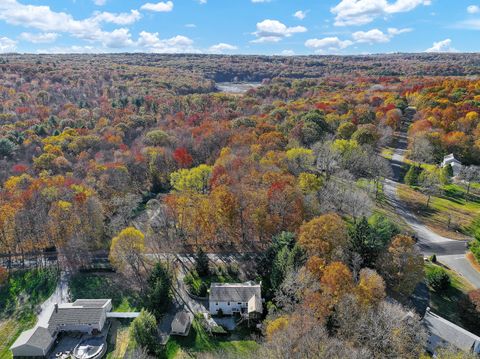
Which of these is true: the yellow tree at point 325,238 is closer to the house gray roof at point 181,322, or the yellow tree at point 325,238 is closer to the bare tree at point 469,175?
the house gray roof at point 181,322

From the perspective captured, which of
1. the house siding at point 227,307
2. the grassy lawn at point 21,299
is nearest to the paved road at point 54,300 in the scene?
the grassy lawn at point 21,299

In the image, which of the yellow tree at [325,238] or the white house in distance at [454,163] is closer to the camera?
the yellow tree at [325,238]

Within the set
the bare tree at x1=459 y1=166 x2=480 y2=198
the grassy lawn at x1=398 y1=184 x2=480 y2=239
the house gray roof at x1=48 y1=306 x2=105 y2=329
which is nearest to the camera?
the house gray roof at x1=48 y1=306 x2=105 y2=329

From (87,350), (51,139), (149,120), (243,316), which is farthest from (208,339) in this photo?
(149,120)

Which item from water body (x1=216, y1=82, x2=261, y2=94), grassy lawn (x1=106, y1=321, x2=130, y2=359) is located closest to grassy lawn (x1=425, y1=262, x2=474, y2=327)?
grassy lawn (x1=106, y1=321, x2=130, y2=359)

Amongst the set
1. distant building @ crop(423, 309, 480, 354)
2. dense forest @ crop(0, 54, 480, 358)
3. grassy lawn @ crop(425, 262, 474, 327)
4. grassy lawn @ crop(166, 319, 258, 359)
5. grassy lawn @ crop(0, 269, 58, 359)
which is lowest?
grassy lawn @ crop(0, 269, 58, 359)

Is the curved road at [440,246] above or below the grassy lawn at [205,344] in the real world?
above

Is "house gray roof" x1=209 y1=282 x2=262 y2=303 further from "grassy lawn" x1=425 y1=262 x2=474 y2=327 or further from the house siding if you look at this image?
"grassy lawn" x1=425 y1=262 x2=474 y2=327
